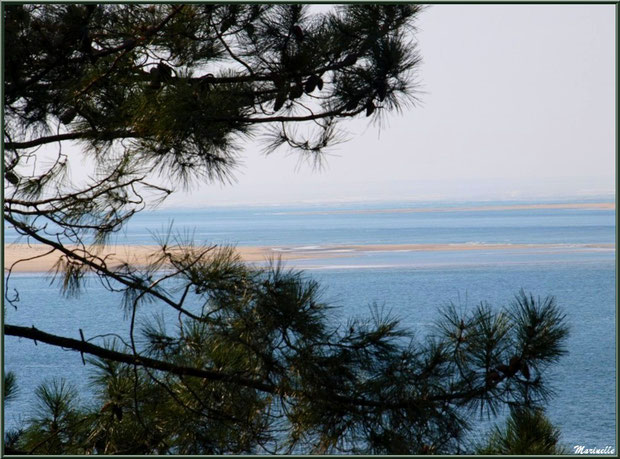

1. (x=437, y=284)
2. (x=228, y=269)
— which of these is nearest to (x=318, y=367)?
(x=228, y=269)

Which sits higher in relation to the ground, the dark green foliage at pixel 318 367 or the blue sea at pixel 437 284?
the dark green foliage at pixel 318 367

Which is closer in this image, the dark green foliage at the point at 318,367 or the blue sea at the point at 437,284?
the dark green foliage at the point at 318,367

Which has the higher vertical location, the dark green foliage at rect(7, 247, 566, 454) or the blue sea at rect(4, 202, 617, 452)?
the dark green foliage at rect(7, 247, 566, 454)

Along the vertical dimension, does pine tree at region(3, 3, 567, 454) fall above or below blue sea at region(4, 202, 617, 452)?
above

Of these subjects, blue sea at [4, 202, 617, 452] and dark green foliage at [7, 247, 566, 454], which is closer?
dark green foliage at [7, 247, 566, 454]

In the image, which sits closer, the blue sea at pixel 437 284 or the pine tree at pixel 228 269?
the pine tree at pixel 228 269

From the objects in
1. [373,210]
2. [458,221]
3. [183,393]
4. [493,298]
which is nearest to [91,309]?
[493,298]
